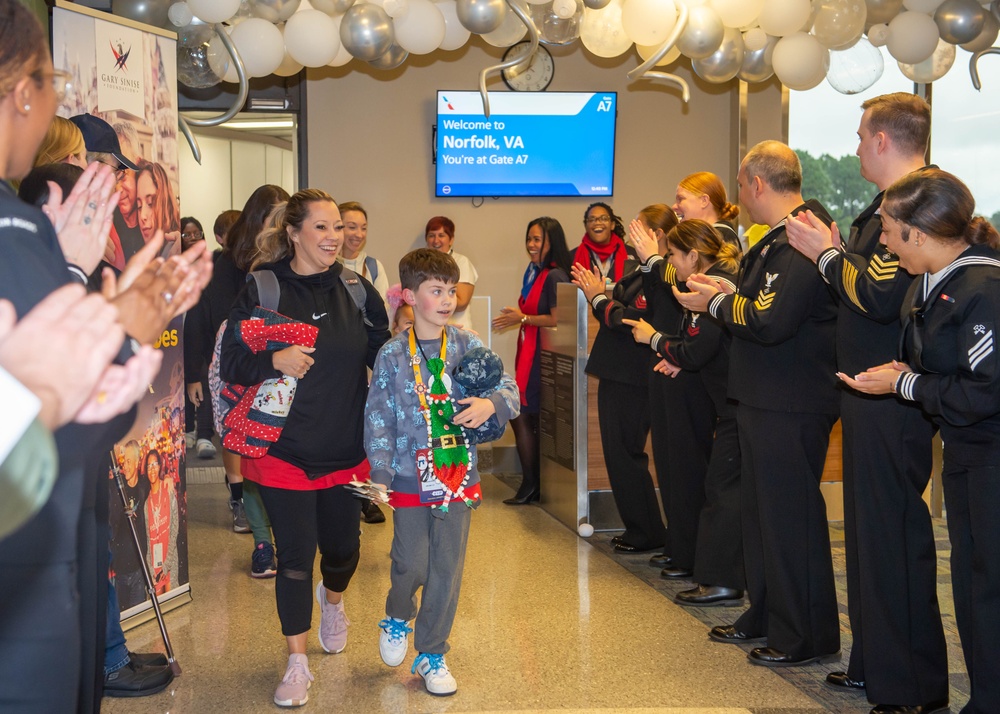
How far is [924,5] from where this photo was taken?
5.51m

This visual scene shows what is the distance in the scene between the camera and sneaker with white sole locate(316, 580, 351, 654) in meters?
3.58

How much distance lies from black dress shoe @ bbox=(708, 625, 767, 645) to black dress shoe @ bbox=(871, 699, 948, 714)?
0.72 meters

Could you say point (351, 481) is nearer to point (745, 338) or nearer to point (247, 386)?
point (247, 386)

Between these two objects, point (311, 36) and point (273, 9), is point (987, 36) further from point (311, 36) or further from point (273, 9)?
point (273, 9)

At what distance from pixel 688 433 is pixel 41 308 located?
3.72m

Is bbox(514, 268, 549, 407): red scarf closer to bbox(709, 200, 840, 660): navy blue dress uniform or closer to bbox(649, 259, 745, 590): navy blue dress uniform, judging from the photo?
bbox(649, 259, 745, 590): navy blue dress uniform

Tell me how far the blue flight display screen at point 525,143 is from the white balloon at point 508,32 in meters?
1.73

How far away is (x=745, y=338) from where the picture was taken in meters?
3.48

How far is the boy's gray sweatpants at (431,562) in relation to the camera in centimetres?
324

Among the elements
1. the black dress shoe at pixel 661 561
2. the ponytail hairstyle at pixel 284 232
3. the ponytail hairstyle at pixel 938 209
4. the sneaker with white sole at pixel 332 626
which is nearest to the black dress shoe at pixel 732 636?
the black dress shoe at pixel 661 561

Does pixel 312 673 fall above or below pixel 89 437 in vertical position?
below

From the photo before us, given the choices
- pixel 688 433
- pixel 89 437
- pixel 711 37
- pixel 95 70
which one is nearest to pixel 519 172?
pixel 711 37

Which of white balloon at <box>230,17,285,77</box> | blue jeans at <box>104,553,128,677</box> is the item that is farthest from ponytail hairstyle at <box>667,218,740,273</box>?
blue jeans at <box>104,553,128,677</box>

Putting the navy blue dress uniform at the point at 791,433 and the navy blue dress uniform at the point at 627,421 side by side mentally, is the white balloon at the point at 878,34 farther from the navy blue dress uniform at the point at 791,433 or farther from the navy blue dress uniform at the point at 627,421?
the navy blue dress uniform at the point at 791,433
